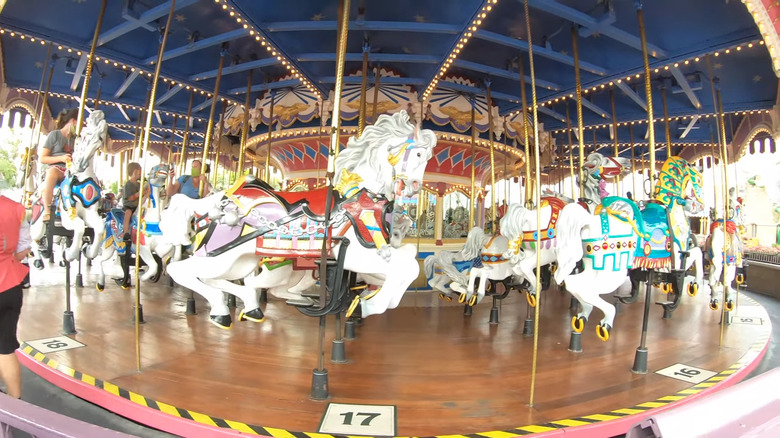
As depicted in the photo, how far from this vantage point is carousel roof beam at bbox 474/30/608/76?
5133 mm

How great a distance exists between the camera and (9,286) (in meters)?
2.34

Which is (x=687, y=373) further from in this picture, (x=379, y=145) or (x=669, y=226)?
(x=379, y=145)

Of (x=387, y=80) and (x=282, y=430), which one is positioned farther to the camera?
(x=387, y=80)

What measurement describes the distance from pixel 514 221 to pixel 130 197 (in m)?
4.38

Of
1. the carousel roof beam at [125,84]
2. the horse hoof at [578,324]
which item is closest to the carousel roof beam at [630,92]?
the horse hoof at [578,324]

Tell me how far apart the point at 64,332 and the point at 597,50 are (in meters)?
6.66

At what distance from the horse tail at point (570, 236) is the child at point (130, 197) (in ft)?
15.0

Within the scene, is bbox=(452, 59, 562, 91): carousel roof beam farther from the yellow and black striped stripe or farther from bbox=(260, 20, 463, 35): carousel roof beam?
the yellow and black striped stripe

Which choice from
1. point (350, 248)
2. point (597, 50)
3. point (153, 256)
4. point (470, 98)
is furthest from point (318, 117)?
point (350, 248)

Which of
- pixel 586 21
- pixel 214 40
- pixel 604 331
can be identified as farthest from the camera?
pixel 214 40

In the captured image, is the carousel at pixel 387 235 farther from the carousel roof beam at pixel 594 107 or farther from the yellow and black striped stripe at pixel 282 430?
the carousel roof beam at pixel 594 107

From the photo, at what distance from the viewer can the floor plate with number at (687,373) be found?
328cm

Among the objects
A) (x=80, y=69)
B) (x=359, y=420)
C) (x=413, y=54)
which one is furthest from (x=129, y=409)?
(x=80, y=69)

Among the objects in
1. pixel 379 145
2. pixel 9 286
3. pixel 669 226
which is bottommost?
pixel 9 286
